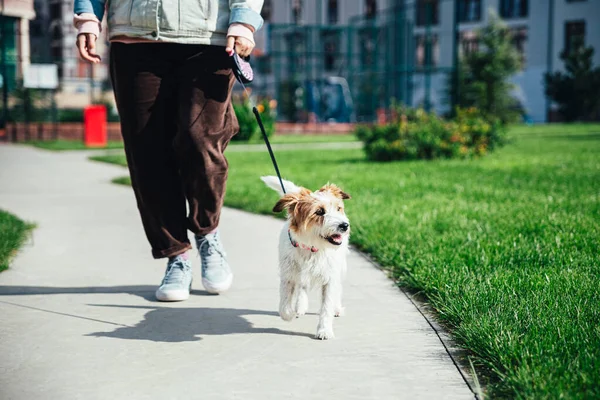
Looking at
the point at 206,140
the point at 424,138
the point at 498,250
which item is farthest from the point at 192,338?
the point at 424,138

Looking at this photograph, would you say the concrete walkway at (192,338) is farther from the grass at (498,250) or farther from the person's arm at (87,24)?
the person's arm at (87,24)

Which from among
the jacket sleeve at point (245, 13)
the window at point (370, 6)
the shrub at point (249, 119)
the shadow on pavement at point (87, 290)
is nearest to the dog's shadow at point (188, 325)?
the shadow on pavement at point (87, 290)

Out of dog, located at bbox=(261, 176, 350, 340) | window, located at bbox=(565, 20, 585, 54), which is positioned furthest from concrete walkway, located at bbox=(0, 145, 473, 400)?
window, located at bbox=(565, 20, 585, 54)

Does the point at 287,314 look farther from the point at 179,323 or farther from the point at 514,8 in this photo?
the point at 514,8

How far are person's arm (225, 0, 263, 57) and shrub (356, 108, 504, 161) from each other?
8383 mm

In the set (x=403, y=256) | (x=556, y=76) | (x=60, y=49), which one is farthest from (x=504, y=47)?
(x=403, y=256)

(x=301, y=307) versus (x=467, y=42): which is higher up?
(x=467, y=42)

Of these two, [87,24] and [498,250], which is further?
[498,250]

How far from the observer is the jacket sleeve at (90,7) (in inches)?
160

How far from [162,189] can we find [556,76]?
39901 millimetres

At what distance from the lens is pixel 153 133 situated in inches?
161

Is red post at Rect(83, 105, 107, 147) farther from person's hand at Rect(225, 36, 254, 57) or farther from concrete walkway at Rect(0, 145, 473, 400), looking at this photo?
person's hand at Rect(225, 36, 254, 57)

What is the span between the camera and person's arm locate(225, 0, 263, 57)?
392cm

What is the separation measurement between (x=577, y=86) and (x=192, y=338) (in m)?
39.5
